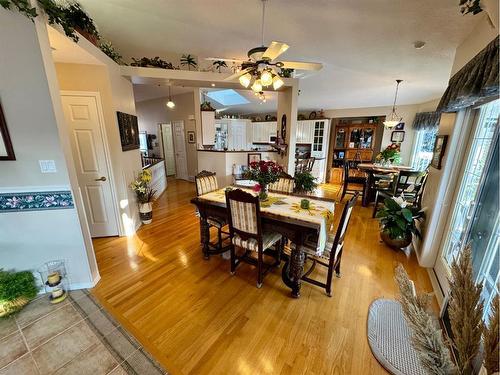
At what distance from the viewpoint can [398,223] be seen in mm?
2701

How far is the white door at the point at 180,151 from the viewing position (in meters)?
6.75

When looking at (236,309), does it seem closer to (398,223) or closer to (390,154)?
(398,223)

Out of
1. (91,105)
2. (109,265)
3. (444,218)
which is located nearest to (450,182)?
(444,218)

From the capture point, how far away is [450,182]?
2.24 m

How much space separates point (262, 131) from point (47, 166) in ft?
21.5

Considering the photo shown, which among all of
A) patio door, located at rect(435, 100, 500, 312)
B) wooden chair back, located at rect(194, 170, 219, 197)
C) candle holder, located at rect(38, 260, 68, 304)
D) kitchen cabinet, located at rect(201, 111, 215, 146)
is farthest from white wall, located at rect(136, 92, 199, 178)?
patio door, located at rect(435, 100, 500, 312)

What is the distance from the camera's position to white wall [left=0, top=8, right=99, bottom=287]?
1.60 meters

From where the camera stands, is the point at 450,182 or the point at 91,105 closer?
the point at 450,182

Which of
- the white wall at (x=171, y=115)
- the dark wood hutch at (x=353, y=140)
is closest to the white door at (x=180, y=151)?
the white wall at (x=171, y=115)

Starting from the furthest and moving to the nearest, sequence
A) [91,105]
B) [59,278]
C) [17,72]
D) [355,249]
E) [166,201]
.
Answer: [166,201] < [355,249] < [91,105] < [59,278] < [17,72]

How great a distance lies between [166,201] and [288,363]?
166 inches

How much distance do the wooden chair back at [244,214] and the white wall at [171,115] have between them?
421 centimetres

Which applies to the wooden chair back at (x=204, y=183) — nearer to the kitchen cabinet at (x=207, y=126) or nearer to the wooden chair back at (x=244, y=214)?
the wooden chair back at (x=244, y=214)

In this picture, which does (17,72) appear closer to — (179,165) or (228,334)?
(228,334)
